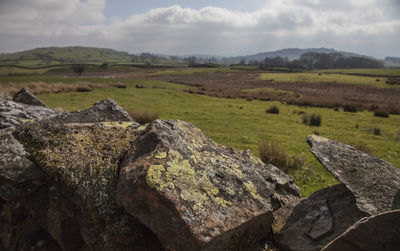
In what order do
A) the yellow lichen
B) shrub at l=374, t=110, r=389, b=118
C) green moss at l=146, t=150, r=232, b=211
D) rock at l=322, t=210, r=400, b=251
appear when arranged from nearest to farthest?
rock at l=322, t=210, r=400, b=251, green moss at l=146, t=150, r=232, b=211, the yellow lichen, shrub at l=374, t=110, r=389, b=118

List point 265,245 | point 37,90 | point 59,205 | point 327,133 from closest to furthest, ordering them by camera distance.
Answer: point 265,245, point 59,205, point 327,133, point 37,90

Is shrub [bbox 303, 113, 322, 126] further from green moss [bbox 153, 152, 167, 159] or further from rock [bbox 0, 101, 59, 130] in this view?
green moss [bbox 153, 152, 167, 159]

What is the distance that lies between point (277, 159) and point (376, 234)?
832 centimetres

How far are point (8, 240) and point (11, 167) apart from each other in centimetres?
138

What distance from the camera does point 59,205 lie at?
4.00 meters

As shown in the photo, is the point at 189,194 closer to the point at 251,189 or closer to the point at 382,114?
the point at 251,189

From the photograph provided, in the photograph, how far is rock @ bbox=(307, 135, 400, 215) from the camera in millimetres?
3365

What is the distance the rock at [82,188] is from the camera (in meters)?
3.17

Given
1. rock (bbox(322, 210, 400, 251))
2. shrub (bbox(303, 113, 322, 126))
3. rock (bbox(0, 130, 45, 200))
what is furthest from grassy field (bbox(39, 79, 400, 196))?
rock (bbox(0, 130, 45, 200))

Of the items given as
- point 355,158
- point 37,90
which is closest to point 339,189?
point 355,158

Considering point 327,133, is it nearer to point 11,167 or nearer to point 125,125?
point 125,125

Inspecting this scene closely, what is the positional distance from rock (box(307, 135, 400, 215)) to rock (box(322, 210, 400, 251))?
43.2 inches

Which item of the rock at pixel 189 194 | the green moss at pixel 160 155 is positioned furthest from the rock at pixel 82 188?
the green moss at pixel 160 155

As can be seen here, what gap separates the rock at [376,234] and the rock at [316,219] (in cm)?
111
